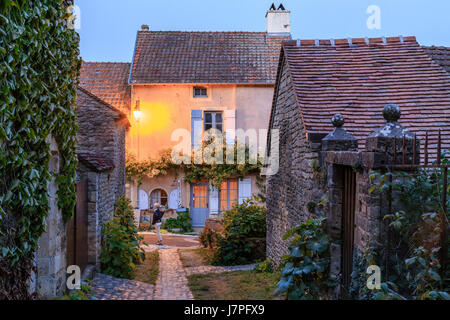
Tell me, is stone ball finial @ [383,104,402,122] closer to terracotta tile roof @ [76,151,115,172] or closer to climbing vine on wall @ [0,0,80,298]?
climbing vine on wall @ [0,0,80,298]

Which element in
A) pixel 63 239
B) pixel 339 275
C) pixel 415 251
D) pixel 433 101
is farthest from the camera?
pixel 433 101

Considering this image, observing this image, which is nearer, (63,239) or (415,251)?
(415,251)

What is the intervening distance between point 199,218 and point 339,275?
12652 mm

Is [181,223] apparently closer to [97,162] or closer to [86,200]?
[97,162]

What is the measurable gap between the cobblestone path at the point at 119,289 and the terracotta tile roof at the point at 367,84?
3901 millimetres

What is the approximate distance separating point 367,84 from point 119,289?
18.0 ft

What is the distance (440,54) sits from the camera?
873cm

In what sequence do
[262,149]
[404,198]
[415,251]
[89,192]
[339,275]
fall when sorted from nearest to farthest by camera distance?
[415,251] < [404,198] < [339,275] < [89,192] < [262,149]

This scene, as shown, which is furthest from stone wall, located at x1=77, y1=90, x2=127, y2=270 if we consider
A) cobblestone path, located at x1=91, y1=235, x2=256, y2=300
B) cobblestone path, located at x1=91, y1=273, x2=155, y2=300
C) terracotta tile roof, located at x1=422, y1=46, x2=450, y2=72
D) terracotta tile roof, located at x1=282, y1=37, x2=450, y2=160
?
terracotta tile roof, located at x1=422, y1=46, x2=450, y2=72

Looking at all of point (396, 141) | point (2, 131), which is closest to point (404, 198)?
point (396, 141)

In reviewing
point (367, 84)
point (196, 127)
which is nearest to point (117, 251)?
point (367, 84)

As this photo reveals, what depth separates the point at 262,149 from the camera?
17078 mm

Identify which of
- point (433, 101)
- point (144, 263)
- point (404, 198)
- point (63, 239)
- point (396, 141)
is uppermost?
point (433, 101)
